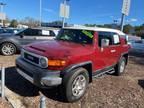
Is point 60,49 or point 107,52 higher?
point 60,49

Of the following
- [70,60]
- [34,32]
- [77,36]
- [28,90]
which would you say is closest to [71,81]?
[70,60]

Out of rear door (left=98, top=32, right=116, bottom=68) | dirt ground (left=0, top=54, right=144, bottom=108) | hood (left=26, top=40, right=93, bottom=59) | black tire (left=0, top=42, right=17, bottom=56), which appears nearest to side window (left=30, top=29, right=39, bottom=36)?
black tire (left=0, top=42, right=17, bottom=56)

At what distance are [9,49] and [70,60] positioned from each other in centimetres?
667

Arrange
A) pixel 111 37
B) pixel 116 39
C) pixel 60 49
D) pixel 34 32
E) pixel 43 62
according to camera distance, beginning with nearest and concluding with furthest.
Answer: pixel 43 62
pixel 60 49
pixel 111 37
pixel 116 39
pixel 34 32

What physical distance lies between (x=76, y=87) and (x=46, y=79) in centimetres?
90

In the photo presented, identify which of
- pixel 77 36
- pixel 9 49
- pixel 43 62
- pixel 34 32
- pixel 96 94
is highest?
pixel 77 36

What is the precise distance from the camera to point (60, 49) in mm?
5184

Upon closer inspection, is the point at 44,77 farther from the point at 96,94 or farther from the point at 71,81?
the point at 96,94

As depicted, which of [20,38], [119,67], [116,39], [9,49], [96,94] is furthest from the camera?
[20,38]

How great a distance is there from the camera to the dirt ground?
505 cm

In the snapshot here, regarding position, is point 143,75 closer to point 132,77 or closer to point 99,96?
point 132,77

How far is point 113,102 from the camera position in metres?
5.36

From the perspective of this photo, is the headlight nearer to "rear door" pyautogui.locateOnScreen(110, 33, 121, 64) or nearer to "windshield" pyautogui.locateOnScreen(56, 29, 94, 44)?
"windshield" pyautogui.locateOnScreen(56, 29, 94, 44)

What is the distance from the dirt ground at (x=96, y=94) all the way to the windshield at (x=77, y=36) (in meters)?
1.40
